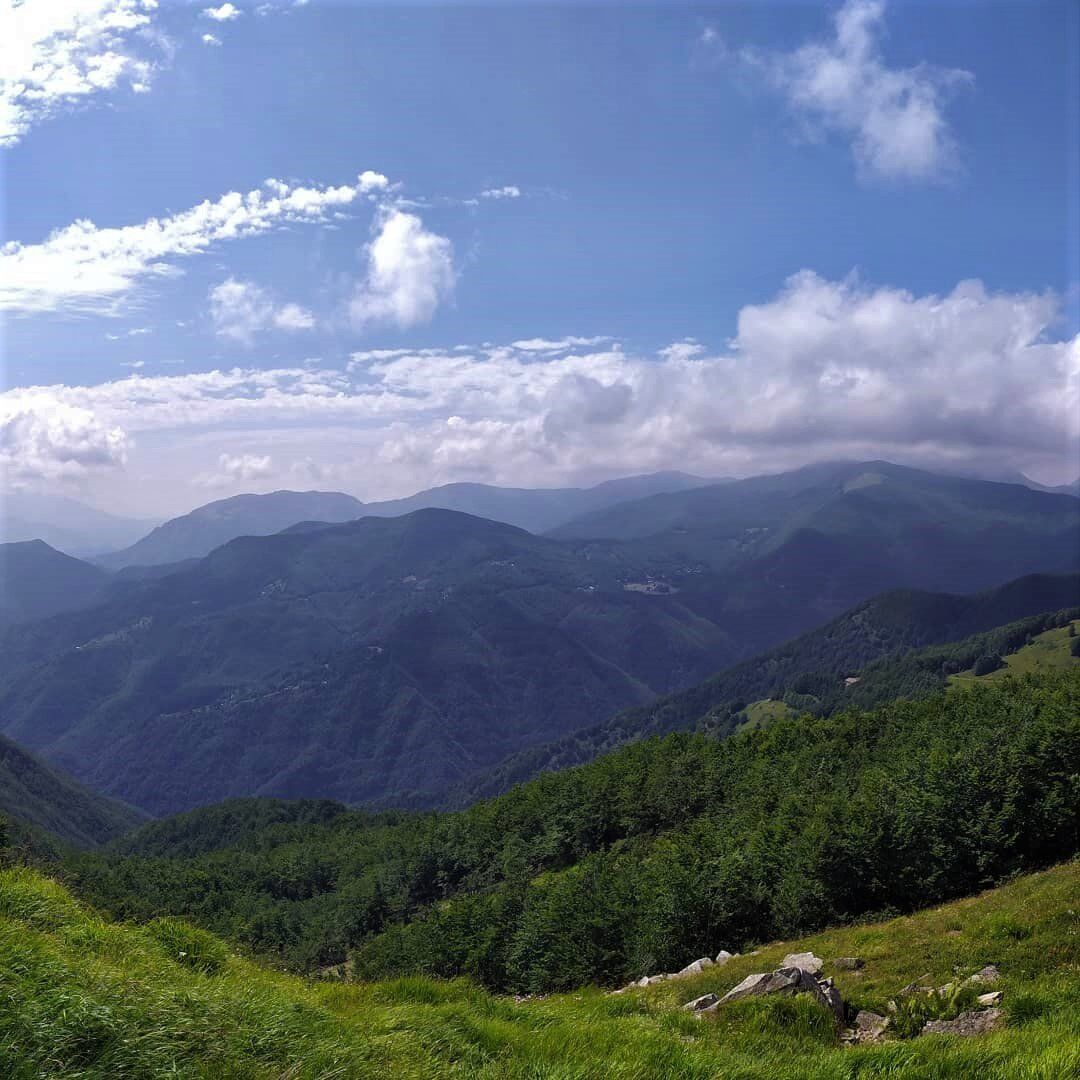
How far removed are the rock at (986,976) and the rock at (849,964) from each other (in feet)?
11.0

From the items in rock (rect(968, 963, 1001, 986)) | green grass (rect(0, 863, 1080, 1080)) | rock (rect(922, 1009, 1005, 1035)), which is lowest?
rock (rect(968, 963, 1001, 986))

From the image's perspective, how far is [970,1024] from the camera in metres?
12.2

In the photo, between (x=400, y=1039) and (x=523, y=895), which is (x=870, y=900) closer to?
(x=523, y=895)

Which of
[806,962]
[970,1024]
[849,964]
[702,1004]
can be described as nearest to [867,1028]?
[970,1024]

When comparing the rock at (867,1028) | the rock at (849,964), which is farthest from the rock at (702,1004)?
the rock at (849,964)

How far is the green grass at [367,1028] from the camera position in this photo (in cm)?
734

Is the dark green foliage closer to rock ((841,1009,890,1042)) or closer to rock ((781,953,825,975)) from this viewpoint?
rock ((781,953,825,975))

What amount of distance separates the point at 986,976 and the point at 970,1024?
3985mm

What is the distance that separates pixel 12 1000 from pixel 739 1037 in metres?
10.0

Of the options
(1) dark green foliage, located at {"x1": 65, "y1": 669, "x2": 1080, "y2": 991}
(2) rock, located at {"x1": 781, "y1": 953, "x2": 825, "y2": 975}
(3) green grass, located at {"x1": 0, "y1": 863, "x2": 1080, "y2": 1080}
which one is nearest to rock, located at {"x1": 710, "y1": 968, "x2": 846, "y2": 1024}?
(3) green grass, located at {"x1": 0, "y1": 863, "x2": 1080, "y2": 1080}

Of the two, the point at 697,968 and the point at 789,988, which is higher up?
the point at 789,988

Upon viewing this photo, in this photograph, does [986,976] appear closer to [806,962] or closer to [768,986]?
[806,962]

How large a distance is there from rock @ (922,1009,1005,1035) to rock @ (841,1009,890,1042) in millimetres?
711

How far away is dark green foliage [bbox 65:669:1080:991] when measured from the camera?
3030 centimetres
